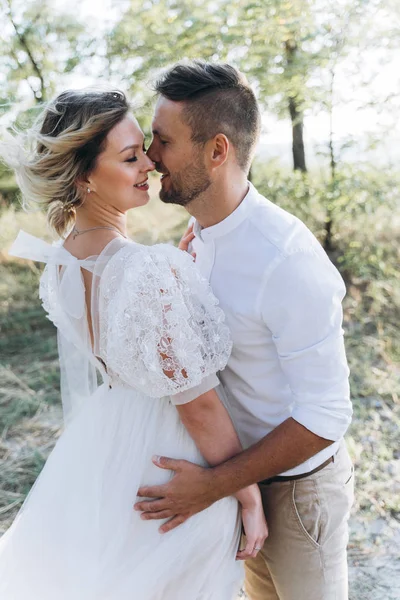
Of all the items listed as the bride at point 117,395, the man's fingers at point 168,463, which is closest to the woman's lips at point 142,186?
the bride at point 117,395

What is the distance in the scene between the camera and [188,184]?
1.76m

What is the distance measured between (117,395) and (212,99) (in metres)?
0.91

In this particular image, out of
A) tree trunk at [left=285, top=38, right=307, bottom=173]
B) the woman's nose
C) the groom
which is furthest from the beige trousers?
tree trunk at [left=285, top=38, right=307, bottom=173]

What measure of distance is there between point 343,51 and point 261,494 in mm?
4402

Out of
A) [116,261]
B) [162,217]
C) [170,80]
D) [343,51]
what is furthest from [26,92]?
[116,261]

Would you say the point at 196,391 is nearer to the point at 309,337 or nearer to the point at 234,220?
the point at 309,337

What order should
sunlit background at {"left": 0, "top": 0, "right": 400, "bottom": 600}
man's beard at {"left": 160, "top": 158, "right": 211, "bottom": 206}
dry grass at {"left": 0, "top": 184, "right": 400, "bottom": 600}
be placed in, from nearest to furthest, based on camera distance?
man's beard at {"left": 160, "top": 158, "right": 211, "bottom": 206}
dry grass at {"left": 0, "top": 184, "right": 400, "bottom": 600}
sunlit background at {"left": 0, "top": 0, "right": 400, "bottom": 600}

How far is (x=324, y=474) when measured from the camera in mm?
1712

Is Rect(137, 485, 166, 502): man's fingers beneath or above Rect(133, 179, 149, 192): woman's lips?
beneath

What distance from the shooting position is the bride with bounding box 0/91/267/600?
1439 mm

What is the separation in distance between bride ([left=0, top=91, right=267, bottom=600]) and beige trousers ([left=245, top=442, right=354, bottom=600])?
11 centimetres

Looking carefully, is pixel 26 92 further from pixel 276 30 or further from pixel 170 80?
pixel 170 80

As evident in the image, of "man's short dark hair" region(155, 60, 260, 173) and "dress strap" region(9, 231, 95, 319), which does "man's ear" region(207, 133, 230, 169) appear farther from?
"dress strap" region(9, 231, 95, 319)

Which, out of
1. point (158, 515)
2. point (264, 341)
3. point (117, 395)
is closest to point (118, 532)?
point (158, 515)
